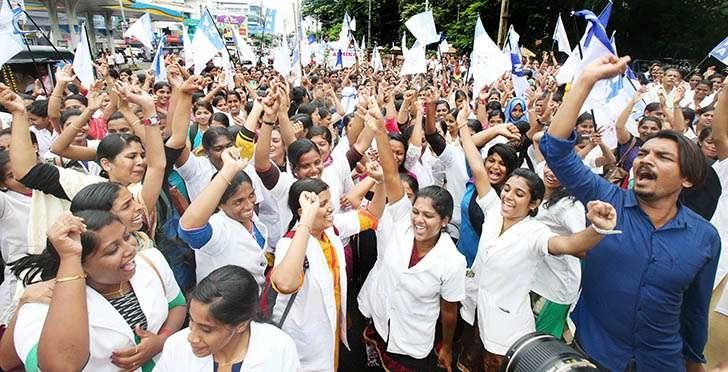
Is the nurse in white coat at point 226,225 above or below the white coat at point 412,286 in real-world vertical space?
above

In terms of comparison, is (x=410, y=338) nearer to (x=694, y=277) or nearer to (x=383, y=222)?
(x=383, y=222)

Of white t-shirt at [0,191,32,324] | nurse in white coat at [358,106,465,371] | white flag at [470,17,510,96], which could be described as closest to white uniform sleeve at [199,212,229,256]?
nurse in white coat at [358,106,465,371]

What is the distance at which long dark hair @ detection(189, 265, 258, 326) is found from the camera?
1589 millimetres

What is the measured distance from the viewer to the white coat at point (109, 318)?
1568 mm

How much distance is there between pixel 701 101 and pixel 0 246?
881 centimetres

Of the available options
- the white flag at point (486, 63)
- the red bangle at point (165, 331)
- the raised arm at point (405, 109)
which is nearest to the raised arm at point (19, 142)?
the red bangle at point (165, 331)

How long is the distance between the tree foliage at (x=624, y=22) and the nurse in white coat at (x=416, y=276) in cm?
1955

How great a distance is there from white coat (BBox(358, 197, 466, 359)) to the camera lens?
38.1 inches

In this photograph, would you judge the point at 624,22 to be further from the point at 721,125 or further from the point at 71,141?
the point at 71,141

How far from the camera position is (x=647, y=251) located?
193 centimetres

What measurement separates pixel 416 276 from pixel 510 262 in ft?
1.58

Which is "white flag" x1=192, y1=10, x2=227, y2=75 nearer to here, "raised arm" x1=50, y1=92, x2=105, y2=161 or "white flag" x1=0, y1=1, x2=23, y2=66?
"white flag" x1=0, y1=1, x2=23, y2=66

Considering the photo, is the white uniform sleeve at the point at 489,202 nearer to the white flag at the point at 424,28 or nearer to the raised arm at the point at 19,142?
the raised arm at the point at 19,142

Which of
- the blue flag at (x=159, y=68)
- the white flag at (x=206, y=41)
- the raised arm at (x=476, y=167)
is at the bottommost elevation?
the raised arm at (x=476, y=167)
